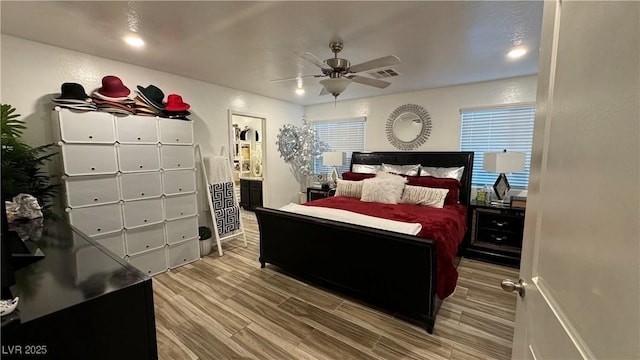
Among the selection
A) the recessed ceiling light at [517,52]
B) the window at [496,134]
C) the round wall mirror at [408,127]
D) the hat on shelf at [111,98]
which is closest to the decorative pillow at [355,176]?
the round wall mirror at [408,127]

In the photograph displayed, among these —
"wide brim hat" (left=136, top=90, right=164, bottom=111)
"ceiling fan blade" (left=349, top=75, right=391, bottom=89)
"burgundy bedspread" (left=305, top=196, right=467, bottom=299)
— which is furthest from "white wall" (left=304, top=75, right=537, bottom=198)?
"wide brim hat" (left=136, top=90, right=164, bottom=111)

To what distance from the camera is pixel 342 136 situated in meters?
5.32

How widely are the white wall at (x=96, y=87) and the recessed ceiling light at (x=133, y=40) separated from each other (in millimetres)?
674

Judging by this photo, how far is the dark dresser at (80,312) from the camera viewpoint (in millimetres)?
734

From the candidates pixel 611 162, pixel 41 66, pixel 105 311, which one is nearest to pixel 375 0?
pixel 611 162

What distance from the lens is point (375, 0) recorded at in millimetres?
1795

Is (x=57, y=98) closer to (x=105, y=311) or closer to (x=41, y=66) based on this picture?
(x=41, y=66)

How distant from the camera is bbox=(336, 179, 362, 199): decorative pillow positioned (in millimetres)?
3905

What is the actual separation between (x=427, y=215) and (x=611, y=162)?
8.28 feet

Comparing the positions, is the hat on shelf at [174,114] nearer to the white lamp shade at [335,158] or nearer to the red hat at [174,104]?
the red hat at [174,104]

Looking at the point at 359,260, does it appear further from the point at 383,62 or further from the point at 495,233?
the point at 495,233

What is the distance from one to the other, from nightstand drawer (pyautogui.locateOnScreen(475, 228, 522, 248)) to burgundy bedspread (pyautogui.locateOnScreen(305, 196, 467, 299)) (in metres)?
0.33

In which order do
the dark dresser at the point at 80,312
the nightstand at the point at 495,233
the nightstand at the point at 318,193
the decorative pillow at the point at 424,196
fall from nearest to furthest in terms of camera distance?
1. the dark dresser at the point at 80,312
2. the nightstand at the point at 495,233
3. the decorative pillow at the point at 424,196
4. the nightstand at the point at 318,193

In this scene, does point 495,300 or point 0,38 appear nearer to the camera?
point 0,38
